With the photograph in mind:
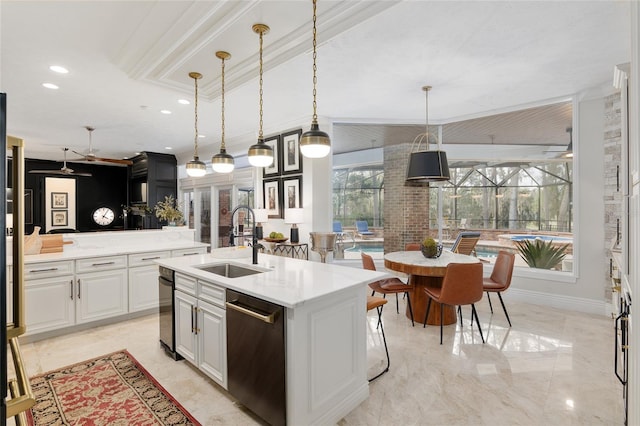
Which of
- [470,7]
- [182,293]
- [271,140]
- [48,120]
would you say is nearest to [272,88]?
[271,140]

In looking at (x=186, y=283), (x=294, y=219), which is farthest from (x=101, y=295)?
(x=294, y=219)

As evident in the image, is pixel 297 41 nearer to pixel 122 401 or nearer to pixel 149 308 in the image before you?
pixel 122 401

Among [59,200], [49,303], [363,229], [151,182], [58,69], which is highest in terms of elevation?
[58,69]

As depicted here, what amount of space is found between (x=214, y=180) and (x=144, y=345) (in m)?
4.99

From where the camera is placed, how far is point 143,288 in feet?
13.0

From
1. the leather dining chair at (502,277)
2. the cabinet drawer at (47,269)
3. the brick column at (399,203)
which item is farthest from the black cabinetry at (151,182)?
A: the leather dining chair at (502,277)

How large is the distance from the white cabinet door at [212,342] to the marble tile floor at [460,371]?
0.55ft

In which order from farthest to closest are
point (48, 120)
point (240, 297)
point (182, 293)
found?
point (48, 120) < point (182, 293) < point (240, 297)

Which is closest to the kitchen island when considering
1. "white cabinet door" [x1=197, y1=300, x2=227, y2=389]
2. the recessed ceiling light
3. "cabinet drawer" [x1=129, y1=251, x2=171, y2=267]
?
"white cabinet door" [x1=197, y1=300, x2=227, y2=389]

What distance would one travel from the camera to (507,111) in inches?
186

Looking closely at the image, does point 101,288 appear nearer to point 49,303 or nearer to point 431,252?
point 49,303

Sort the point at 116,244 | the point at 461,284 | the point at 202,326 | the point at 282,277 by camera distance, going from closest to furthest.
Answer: the point at 282,277 < the point at 202,326 < the point at 461,284 < the point at 116,244

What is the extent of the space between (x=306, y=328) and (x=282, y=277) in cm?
54

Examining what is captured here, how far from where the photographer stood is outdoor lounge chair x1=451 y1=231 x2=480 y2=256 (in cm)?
478
